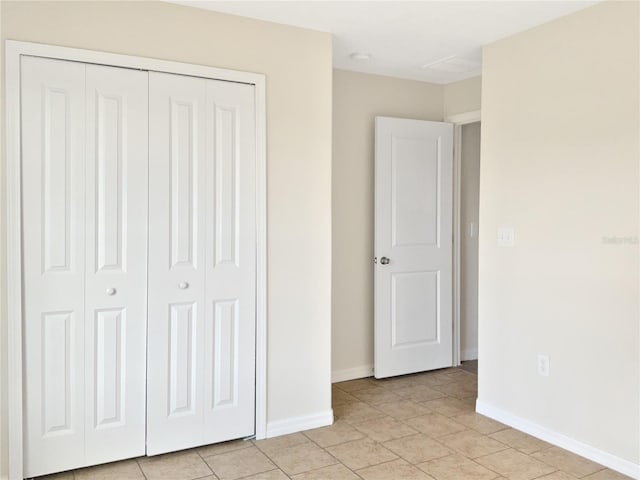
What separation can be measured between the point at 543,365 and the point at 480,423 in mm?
576

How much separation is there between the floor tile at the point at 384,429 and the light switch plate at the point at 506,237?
4.22 feet

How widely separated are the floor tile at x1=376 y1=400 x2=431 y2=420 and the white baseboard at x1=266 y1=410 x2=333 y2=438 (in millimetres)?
454

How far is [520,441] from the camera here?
318 cm

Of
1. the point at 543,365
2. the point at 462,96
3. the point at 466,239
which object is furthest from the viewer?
the point at 466,239

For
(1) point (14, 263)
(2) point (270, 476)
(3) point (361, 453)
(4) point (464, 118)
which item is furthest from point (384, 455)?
(4) point (464, 118)

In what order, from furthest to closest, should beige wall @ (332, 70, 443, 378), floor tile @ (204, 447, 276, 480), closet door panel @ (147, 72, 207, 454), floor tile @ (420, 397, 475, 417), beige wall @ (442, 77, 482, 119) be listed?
beige wall @ (442, 77, 482, 119) → beige wall @ (332, 70, 443, 378) → floor tile @ (420, 397, 475, 417) → closet door panel @ (147, 72, 207, 454) → floor tile @ (204, 447, 276, 480)

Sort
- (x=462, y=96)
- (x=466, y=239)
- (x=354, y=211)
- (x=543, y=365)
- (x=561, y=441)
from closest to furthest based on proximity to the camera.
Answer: (x=561, y=441) → (x=543, y=365) → (x=354, y=211) → (x=462, y=96) → (x=466, y=239)

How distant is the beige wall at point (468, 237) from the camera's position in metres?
4.84

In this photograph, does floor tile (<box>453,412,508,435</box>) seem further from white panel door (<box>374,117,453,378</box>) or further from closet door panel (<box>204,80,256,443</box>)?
closet door panel (<box>204,80,256,443</box>)

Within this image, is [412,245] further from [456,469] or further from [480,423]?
[456,469]

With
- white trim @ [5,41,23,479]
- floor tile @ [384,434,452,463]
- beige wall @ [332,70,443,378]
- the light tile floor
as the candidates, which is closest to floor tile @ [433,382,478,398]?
the light tile floor

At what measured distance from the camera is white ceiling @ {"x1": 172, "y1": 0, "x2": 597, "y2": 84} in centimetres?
290

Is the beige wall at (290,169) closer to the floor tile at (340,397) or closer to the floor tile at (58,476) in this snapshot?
the floor tile at (340,397)

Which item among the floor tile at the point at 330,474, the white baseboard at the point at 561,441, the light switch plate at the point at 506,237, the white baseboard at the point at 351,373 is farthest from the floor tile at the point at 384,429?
the light switch plate at the point at 506,237
